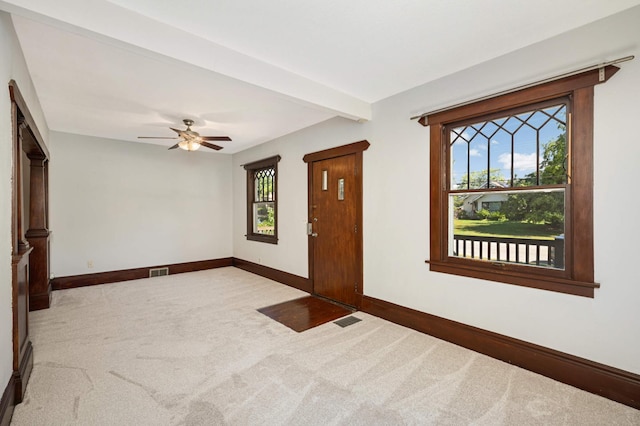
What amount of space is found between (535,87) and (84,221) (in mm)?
6478

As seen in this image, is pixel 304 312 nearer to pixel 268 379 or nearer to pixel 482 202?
pixel 268 379

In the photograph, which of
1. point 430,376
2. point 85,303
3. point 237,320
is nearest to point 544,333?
point 430,376

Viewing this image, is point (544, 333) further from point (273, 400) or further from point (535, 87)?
point (273, 400)

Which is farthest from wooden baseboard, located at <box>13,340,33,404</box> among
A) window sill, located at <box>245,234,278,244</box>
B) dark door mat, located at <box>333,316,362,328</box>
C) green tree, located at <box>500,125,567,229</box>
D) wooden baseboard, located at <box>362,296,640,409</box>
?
green tree, located at <box>500,125,567,229</box>

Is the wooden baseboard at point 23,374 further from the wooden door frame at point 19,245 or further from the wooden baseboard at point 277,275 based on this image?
the wooden baseboard at point 277,275

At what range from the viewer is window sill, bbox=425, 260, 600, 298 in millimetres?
2127

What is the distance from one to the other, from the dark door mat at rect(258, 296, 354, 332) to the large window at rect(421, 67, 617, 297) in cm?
144

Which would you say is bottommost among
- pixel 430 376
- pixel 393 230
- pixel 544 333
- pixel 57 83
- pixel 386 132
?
pixel 430 376

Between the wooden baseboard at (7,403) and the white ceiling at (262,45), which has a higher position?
the white ceiling at (262,45)

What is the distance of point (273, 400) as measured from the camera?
77.8 inches

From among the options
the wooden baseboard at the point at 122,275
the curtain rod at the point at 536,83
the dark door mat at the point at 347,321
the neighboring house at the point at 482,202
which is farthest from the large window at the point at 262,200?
the neighboring house at the point at 482,202

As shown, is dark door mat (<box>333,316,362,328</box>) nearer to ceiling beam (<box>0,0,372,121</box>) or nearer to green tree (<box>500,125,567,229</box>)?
green tree (<box>500,125,567,229</box>)

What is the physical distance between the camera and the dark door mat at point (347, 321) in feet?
10.9

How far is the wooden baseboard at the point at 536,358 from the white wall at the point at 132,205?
4.66 m
